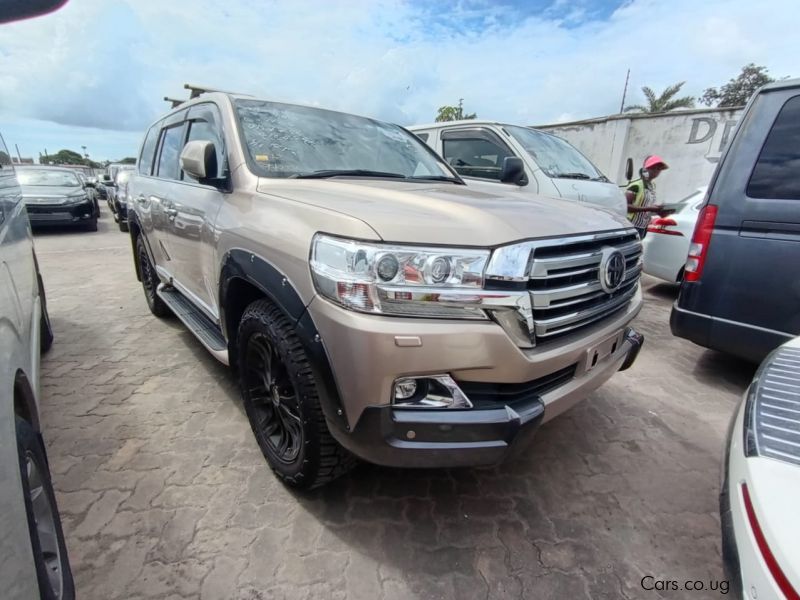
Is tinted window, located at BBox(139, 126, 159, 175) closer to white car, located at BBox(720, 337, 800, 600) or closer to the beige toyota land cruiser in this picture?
the beige toyota land cruiser

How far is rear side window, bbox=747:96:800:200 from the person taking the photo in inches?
106

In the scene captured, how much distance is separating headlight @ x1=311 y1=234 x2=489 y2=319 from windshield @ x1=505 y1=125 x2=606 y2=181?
148 inches

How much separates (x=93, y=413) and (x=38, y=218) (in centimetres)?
1032

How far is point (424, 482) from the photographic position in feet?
7.10

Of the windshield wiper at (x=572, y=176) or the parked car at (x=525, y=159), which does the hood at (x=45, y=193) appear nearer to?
the parked car at (x=525, y=159)

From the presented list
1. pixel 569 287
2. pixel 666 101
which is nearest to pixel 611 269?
pixel 569 287

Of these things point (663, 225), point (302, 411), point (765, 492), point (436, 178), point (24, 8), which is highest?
point (24, 8)

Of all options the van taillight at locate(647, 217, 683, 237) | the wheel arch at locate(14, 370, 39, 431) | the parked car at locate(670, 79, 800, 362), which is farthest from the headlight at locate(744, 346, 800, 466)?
the van taillight at locate(647, 217, 683, 237)

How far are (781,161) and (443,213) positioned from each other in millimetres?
2628

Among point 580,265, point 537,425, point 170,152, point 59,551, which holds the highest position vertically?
point 170,152

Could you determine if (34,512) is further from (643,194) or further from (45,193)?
(45,193)

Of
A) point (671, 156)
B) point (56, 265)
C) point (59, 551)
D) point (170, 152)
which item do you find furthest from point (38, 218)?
point (671, 156)

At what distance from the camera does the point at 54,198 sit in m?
10.2

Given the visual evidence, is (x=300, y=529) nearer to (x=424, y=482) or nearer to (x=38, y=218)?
(x=424, y=482)
